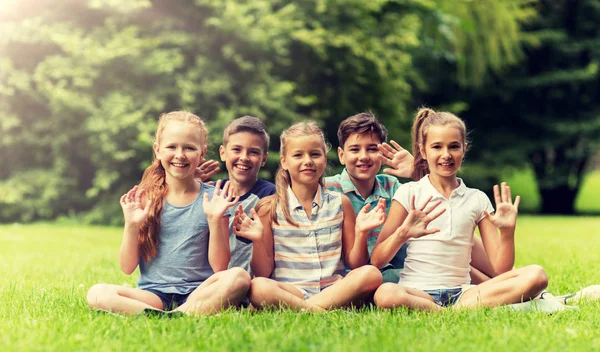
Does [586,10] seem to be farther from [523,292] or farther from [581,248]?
[523,292]

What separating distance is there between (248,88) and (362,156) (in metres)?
10.2

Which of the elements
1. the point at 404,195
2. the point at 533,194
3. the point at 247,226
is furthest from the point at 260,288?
the point at 533,194

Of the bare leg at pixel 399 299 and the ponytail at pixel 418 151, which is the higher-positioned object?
the ponytail at pixel 418 151

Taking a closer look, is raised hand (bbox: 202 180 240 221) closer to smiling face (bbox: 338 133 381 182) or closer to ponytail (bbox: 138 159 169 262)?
ponytail (bbox: 138 159 169 262)

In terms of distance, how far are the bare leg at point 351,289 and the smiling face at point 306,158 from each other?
669 millimetres

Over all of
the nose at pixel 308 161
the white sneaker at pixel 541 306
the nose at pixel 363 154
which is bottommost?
the white sneaker at pixel 541 306

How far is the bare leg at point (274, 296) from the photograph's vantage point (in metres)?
4.29

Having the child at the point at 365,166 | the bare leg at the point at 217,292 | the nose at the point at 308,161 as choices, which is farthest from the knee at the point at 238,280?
the child at the point at 365,166

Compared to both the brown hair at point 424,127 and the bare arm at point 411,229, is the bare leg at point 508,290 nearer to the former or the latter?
the bare arm at point 411,229

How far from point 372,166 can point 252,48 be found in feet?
34.4

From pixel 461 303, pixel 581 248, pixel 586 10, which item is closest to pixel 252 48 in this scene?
pixel 581 248

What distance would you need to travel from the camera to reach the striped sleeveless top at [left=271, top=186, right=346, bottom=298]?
14.8 feet

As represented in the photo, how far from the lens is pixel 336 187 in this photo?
16.6 feet

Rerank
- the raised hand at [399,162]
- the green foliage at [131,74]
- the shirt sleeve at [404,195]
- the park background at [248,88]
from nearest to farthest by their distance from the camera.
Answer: the shirt sleeve at [404,195] → the raised hand at [399,162] → the park background at [248,88] → the green foliage at [131,74]
